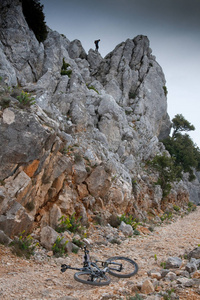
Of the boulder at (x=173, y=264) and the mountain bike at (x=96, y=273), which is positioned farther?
the boulder at (x=173, y=264)

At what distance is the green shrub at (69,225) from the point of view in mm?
9827

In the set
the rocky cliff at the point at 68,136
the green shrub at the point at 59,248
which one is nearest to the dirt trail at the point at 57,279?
the green shrub at the point at 59,248

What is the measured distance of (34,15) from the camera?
2027 cm

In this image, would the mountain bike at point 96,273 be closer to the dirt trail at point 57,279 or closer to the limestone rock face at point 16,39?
the dirt trail at point 57,279

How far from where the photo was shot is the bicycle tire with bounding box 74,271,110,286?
5.57 metres

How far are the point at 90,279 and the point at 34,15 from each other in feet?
77.3

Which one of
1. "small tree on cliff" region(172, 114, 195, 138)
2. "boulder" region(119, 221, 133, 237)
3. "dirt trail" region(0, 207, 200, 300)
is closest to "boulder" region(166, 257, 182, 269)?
"dirt trail" region(0, 207, 200, 300)

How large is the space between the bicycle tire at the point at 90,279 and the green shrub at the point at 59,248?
82.5 inches

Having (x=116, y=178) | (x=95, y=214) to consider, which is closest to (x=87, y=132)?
(x=116, y=178)

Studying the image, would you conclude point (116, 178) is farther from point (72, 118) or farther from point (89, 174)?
point (72, 118)

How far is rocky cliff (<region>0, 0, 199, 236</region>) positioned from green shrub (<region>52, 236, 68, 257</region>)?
1386 millimetres

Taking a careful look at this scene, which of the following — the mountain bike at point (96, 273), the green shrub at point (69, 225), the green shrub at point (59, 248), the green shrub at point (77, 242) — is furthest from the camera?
the green shrub at point (69, 225)

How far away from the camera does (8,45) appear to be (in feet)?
56.7

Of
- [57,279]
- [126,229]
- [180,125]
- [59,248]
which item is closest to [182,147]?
[180,125]
